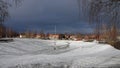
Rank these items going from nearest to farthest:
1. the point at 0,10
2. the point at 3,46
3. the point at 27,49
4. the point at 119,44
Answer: the point at 0,10, the point at 3,46, the point at 27,49, the point at 119,44

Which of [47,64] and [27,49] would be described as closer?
[47,64]

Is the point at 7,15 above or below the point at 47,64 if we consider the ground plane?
above

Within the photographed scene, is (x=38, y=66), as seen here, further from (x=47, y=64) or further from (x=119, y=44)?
(x=119, y=44)

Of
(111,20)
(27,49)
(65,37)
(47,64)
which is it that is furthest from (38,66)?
(65,37)

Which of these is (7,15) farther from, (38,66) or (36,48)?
(36,48)

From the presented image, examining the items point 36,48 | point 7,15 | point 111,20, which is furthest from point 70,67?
point 36,48

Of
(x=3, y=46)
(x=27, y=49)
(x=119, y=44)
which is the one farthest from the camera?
(x=119, y=44)

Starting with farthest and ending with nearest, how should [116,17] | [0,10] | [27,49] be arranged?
1. [27,49]
2. [116,17]
3. [0,10]

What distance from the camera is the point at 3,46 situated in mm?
27172

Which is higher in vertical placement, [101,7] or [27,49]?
[101,7]

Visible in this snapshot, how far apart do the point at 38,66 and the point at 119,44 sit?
2545cm

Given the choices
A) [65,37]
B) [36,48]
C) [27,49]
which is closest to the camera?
[27,49]

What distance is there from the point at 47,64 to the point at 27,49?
11.8m

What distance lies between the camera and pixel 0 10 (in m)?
9.37
